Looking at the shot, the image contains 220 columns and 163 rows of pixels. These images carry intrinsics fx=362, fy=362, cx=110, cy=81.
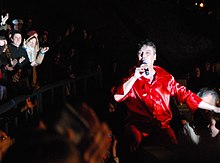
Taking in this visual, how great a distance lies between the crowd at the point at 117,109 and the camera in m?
4.65

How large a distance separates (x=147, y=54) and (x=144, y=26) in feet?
6.15

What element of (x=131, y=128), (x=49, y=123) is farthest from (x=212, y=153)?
(x=49, y=123)

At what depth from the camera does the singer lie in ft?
15.2

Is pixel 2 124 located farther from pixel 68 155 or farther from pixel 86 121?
pixel 68 155

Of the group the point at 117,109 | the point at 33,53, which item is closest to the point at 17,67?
the point at 33,53

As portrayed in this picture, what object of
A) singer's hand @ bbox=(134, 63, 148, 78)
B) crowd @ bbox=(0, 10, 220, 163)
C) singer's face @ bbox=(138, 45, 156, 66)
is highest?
singer's face @ bbox=(138, 45, 156, 66)

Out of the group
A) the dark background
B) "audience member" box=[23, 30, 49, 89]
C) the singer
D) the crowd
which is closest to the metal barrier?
the crowd

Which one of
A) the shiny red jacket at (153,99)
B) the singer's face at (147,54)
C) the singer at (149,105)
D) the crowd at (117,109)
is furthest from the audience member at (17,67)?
the singer's face at (147,54)

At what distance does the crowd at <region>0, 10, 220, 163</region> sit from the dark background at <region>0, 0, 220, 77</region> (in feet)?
2.24

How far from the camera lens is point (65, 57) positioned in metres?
5.72

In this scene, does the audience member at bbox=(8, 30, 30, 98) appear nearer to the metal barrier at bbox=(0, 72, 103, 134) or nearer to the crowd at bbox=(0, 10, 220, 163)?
the crowd at bbox=(0, 10, 220, 163)

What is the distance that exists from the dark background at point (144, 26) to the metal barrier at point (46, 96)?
511 millimetres

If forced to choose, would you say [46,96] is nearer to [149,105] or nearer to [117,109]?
[117,109]

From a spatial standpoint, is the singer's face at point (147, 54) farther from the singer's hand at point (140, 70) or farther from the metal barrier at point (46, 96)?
the metal barrier at point (46, 96)
